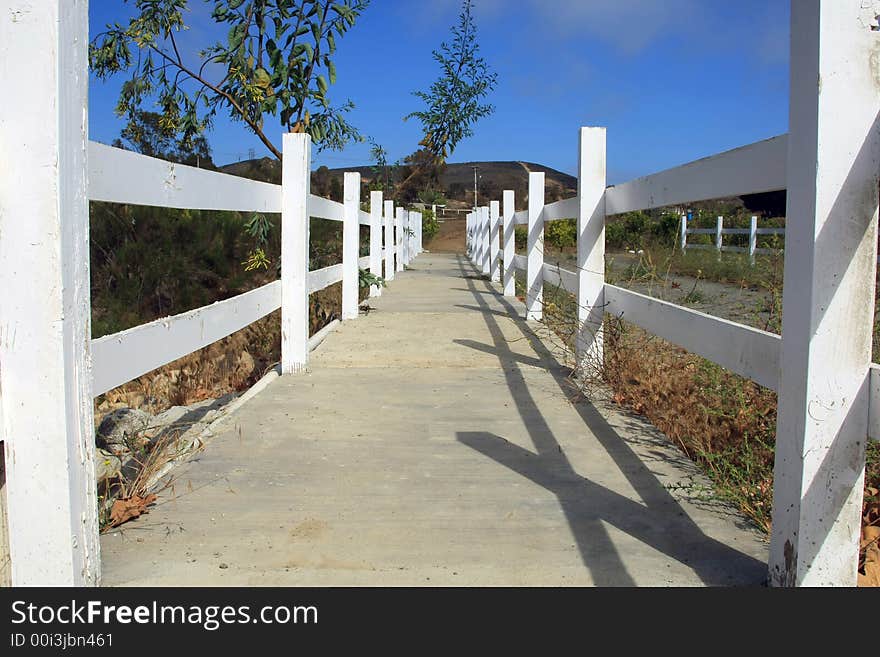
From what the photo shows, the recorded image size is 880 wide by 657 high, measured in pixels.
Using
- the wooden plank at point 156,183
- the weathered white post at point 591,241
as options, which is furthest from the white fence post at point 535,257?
the wooden plank at point 156,183

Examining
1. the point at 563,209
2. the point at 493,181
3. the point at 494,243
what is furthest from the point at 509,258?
the point at 493,181

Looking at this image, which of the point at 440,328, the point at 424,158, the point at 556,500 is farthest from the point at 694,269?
the point at 556,500

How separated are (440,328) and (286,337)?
2.58 metres

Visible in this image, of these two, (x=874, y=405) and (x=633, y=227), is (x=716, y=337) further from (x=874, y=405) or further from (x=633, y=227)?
(x=633, y=227)

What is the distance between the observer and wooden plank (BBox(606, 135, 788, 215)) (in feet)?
8.24

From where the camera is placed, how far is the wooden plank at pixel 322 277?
6105 mm

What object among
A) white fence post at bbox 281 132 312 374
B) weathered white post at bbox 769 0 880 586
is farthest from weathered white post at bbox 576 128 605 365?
weathered white post at bbox 769 0 880 586

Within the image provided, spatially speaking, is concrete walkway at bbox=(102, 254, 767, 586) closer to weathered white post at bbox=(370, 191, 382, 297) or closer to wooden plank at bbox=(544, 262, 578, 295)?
wooden plank at bbox=(544, 262, 578, 295)

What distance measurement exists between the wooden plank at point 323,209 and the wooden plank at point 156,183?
5.52ft

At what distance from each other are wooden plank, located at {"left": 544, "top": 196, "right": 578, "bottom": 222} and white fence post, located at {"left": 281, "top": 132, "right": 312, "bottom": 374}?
1838 millimetres

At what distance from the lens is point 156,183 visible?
9.83 feet

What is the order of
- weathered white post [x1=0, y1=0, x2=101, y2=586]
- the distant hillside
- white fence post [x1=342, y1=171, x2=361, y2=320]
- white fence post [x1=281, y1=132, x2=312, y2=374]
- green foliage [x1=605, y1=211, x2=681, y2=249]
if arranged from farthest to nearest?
the distant hillside → green foliage [x1=605, y1=211, x2=681, y2=249] → white fence post [x1=342, y1=171, x2=361, y2=320] → white fence post [x1=281, y1=132, x2=312, y2=374] → weathered white post [x1=0, y1=0, x2=101, y2=586]

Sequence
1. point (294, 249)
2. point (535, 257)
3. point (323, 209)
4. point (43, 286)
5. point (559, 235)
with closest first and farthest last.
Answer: point (43, 286), point (294, 249), point (323, 209), point (535, 257), point (559, 235)

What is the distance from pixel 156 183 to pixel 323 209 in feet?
12.0
